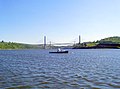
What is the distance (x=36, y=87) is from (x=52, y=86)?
1.44 meters

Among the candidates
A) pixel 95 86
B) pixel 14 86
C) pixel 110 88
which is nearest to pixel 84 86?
pixel 95 86

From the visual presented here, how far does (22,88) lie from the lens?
66.4 ft

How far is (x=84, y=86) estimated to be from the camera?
69.9ft

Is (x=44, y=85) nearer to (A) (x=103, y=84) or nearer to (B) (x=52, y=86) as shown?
(B) (x=52, y=86)

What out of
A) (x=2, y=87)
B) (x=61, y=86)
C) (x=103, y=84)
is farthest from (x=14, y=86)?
(x=103, y=84)

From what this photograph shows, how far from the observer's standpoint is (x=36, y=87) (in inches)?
813

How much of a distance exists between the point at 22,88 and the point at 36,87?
1215 mm

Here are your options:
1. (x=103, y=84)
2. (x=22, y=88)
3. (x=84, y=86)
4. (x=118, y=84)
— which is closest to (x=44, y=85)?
(x=22, y=88)

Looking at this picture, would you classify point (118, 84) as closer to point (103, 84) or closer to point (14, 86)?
point (103, 84)

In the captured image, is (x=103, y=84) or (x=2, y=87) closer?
(x=2, y=87)

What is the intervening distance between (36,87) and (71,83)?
3731 millimetres

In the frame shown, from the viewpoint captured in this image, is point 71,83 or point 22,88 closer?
point 22,88

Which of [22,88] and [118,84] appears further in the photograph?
[118,84]

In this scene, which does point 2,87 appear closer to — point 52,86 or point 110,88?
point 52,86
